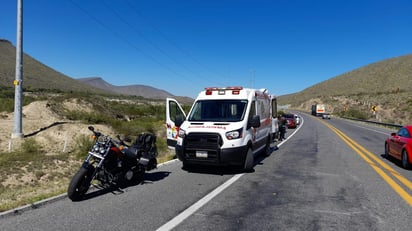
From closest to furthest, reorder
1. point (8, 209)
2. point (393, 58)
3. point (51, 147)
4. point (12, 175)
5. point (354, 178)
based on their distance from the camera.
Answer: point (8, 209) < point (354, 178) < point (12, 175) < point (51, 147) < point (393, 58)

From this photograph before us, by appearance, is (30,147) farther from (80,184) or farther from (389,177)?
(389,177)

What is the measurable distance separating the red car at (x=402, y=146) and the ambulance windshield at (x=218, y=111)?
520 cm

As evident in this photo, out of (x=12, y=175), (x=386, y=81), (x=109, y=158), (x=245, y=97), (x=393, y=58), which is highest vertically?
(x=393, y=58)

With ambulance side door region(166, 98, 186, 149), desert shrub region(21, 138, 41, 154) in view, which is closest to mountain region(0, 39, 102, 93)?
desert shrub region(21, 138, 41, 154)

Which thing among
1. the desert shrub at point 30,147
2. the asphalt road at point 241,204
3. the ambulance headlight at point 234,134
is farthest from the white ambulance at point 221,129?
the desert shrub at point 30,147

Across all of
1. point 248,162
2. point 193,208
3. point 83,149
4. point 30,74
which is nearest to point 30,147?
point 83,149

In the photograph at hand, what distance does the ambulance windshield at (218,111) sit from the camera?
943 cm

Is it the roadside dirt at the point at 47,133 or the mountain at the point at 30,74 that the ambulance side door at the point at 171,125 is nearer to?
the roadside dirt at the point at 47,133

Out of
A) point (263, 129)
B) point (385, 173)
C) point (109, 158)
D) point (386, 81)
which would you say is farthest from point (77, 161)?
point (386, 81)

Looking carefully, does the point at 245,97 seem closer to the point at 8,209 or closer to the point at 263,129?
the point at 263,129

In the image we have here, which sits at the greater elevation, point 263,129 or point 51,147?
point 263,129

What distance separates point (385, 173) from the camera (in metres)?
9.05

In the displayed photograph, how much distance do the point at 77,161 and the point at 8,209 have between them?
22.9ft

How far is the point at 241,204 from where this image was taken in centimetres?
593
